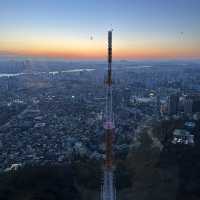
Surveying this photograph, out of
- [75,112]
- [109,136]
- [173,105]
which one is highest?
[109,136]

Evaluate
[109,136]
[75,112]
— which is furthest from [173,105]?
[109,136]

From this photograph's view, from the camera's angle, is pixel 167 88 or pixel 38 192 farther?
pixel 167 88

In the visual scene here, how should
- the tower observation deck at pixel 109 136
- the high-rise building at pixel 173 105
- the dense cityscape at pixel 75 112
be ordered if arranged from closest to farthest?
1. the tower observation deck at pixel 109 136
2. the dense cityscape at pixel 75 112
3. the high-rise building at pixel 173 105

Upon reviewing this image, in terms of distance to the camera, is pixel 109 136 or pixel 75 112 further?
pixel 75 112

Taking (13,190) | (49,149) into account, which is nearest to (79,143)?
(49,149)

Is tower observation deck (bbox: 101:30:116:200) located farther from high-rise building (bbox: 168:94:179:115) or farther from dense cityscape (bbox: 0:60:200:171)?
high-rise building (bbox: 168:94:179:115)

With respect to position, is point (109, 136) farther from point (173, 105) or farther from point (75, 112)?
point (173, 105)

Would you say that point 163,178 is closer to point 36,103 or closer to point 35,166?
point 35,166

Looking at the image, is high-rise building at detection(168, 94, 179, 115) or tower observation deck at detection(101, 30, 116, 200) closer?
tower observation deck at detection(101, 30, 116, 200)

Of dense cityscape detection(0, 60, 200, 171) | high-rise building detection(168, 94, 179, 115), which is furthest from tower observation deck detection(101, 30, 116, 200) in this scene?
high-rise building detection(168, 94, 179, 115)

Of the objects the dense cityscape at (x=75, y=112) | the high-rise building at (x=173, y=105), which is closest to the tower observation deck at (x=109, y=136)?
A: the dense cityscape at (x=75, y=112)

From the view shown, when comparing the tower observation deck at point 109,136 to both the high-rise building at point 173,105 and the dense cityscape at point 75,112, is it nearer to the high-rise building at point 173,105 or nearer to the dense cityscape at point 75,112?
the dense cityscape at point 75,112
